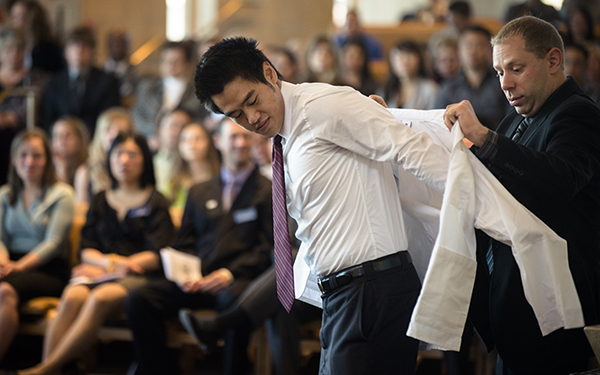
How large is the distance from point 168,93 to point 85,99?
0.77 m

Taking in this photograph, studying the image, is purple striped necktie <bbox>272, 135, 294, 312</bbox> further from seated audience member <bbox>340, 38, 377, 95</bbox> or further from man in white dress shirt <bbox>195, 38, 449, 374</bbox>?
seated audience member <bbox>340, 38, 377, 95</bbox>

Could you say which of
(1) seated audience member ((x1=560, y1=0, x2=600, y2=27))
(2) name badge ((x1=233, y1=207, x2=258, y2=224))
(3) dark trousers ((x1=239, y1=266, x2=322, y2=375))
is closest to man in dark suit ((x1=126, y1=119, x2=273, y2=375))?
(2) name badge ((x1=233, y1=207, x2=258, y2=224))

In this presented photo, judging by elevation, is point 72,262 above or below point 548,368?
below

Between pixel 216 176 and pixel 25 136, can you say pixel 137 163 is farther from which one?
pixel 25 136

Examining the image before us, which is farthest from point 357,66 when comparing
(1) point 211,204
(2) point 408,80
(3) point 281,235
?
(3) point 281,235

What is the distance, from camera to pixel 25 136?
4137 mm

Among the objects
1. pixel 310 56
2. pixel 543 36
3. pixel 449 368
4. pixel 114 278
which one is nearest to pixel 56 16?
pixel 310 56

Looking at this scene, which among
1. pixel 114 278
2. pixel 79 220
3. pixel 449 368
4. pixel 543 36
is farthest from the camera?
pixel 79 220

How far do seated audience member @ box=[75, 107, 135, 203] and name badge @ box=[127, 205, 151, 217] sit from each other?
74cm

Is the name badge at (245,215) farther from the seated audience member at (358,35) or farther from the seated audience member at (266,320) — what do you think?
the seated audience member at (358,35)

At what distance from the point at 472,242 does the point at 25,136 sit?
3.38 m

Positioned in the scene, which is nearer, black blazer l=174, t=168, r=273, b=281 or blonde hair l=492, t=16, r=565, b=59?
blonde hair l=492, t=16, r=565, b=59

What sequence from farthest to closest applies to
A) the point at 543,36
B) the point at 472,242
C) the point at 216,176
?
the point at 216,176
the point at 543,36
the point at 472,242

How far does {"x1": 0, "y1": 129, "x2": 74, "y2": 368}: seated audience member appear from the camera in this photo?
3.90 m
